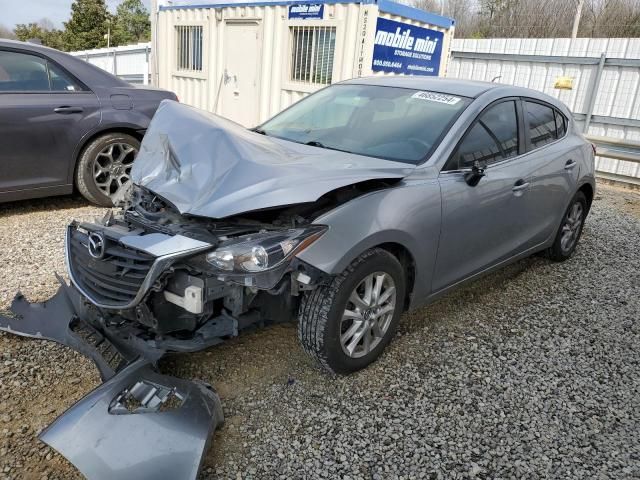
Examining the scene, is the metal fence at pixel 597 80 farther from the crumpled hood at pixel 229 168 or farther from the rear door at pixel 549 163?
the crumpled hood at pixel 229 168

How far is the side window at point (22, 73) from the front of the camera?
5.06 m

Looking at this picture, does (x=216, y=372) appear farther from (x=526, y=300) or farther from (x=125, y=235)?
(x=526, y=300)

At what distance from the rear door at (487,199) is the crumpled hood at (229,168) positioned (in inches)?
16.5

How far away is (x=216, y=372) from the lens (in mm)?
3035

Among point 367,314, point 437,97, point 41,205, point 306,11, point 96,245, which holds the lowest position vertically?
point 41,205

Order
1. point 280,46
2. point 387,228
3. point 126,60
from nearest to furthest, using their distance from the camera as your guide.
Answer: point 387,228 < point 280,46 < point 126,60

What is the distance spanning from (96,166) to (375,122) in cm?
325

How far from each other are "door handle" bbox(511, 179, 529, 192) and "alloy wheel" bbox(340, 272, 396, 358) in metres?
1.36

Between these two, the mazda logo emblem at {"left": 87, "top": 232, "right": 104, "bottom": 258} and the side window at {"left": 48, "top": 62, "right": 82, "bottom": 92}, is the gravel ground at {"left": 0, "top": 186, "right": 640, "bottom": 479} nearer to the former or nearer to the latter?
the mazda logo emblem at {"left": 87, "top": 232, "right": 104, "bottom": 258}

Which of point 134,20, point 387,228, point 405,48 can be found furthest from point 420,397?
point 134,20

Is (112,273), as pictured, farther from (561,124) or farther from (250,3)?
(250,3)

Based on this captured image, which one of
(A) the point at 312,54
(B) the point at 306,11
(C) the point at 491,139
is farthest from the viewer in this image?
(A) the point at 312,54

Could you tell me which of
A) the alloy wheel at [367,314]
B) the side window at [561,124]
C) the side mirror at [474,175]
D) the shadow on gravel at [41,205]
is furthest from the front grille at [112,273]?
the side window at [561,124]

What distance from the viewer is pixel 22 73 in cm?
519
